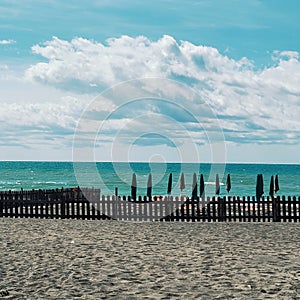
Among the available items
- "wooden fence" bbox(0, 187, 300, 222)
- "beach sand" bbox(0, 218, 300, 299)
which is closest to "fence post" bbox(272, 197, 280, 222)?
"wooden fence" bbox(0, 187, 300, 222)

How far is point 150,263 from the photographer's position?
12.6 metres

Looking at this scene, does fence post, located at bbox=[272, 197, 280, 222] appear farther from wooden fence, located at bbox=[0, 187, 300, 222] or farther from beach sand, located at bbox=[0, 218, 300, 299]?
beach sand, located at bbox=[0, 218, 300, 299]

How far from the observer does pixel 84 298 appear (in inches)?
368

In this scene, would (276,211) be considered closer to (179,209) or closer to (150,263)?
(179,209)

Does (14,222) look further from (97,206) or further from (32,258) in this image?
(32,258)

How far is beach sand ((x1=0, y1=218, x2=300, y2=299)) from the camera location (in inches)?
389

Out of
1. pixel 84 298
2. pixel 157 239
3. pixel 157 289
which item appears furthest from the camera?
pixel 157 239

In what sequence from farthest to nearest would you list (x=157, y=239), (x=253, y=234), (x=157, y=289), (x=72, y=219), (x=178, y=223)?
(x=72, y=219), (x=178, y=223), (x=253, y=234), (x=157, y=239), (x=157, y=289)

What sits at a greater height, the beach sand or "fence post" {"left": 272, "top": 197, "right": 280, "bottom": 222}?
"fence post" {"left": 272, "top": 197, "right": 280, "bottom": 222}

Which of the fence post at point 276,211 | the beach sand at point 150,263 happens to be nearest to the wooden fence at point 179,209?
the fence post at point 276,211

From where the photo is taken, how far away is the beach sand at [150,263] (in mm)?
9891

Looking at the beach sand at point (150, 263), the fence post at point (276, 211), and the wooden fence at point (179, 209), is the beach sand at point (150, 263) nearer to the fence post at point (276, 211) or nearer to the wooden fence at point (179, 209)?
the fence post at point (276, 211)

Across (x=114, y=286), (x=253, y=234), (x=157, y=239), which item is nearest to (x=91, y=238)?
(x=157, y=239)

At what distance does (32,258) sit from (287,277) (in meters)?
6.09
